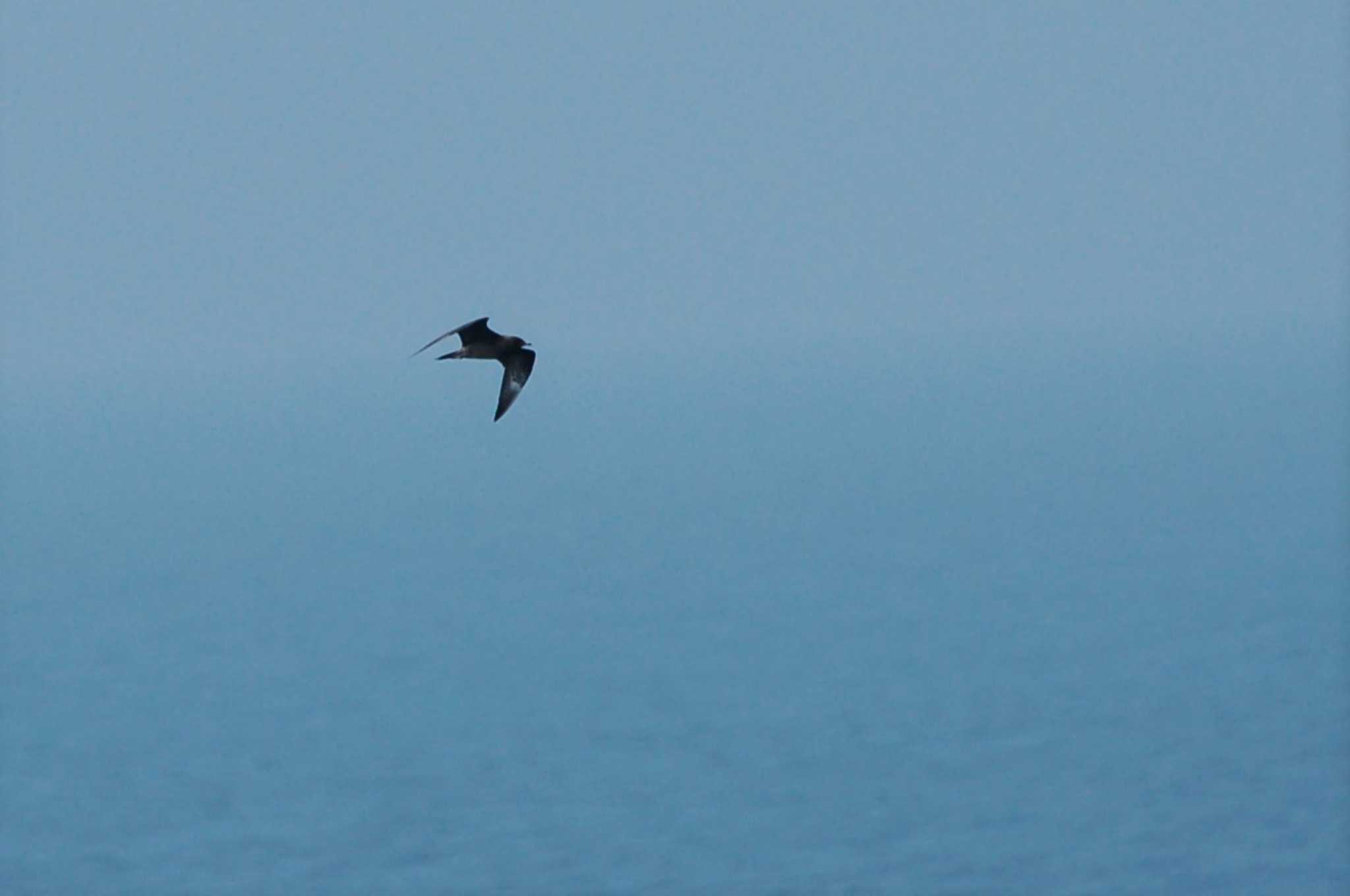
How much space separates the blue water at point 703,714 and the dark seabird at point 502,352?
56937mm

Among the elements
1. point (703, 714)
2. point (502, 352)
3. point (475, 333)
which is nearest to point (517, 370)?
point (502, 352)

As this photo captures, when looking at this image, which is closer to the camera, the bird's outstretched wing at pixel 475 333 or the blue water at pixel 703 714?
the bird's outstretched wing at pixel 475 333

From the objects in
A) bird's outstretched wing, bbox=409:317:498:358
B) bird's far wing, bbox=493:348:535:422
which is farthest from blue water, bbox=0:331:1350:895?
bird's outstretched wing, bbox=409:317:498:358

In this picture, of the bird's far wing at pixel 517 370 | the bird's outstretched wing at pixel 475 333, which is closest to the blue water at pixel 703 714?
the bird's far wing at pixel 517 370

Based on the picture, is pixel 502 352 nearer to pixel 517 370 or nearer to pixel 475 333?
pixel 517 370

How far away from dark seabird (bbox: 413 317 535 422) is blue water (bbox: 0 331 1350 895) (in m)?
56.9

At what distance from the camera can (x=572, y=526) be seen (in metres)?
176

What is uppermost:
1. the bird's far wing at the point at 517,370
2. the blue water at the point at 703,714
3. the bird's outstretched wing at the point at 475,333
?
the blue water at the point at 703,714

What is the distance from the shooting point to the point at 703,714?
10075 cm

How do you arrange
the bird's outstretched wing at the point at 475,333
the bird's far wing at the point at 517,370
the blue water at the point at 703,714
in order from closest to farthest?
the bird's outstretched wing at the point at 475,333 < the bird's far wing at the point at 517,370 < the blue water at the point at 703,714

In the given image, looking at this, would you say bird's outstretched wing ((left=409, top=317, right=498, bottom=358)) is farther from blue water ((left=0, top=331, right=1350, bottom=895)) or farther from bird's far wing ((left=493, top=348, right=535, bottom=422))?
blue water ((left=0, top=331, right=1350, bottom=895))

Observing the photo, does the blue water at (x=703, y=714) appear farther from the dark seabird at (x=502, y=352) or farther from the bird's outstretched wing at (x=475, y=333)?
the bird's outstretched wing at (x=475, y=333)

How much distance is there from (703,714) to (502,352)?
8399cm

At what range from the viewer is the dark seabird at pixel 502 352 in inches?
668
